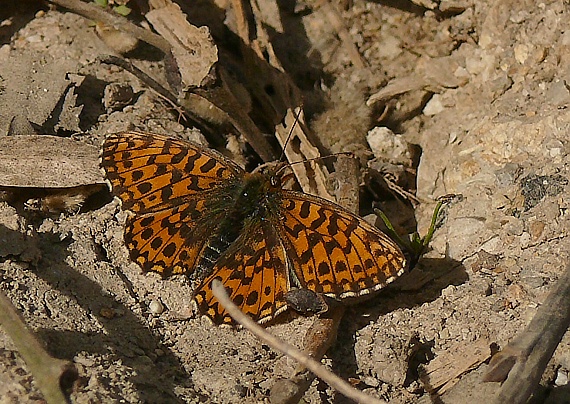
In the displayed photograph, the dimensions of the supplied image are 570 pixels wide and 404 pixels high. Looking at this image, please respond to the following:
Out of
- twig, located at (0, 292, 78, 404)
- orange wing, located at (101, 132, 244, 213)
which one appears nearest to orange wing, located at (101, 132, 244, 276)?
orange wing, located at (101, 132, 244, 213)

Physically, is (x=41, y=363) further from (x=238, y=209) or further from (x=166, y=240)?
(x=238, y=209)

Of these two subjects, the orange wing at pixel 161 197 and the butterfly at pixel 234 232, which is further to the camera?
the orange wing at pixel 161 197

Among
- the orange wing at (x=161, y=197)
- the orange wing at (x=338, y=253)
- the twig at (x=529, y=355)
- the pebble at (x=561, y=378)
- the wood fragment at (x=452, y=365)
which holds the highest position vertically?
the orange wing at (x=161, y=197)

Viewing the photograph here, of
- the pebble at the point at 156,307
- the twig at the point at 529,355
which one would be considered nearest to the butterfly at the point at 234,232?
the pebble at the point at 156,307

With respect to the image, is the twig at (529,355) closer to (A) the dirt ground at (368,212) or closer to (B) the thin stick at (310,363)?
(A) the dirt ground at (368,212)

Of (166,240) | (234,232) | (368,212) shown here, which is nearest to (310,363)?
(234,232)

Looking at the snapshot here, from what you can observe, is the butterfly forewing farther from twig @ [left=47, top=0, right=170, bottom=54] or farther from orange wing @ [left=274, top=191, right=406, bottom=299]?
twig @ [left=47, top=0, right=170, bottom=54]

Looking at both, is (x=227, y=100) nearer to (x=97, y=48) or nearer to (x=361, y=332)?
(x=97, y=48)
